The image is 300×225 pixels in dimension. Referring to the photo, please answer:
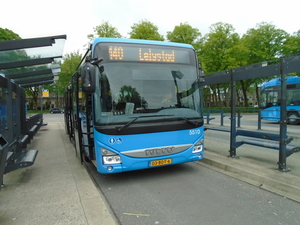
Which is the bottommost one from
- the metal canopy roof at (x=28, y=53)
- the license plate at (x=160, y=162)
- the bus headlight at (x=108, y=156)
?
the license plate at (x=160, y=162)

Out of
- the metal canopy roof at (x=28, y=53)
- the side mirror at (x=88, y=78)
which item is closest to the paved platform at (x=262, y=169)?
the side mirror at (x=88, y=78)

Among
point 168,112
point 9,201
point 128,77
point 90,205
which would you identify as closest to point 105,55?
point 128,77

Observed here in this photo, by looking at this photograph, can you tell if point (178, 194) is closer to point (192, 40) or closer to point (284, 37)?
point (192, 40)

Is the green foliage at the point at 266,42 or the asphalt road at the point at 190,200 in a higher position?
the green foliage at the point at 266,42

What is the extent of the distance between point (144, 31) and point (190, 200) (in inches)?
Result: 1089

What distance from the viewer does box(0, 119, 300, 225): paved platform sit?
3.44 metres

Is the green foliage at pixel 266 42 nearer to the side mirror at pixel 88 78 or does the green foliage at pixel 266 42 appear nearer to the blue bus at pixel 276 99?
the blue bus at pixel 276 99

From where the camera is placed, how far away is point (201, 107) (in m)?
5.31

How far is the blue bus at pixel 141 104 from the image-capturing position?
448 centimetres

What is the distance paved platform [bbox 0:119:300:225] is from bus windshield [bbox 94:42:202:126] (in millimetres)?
1478

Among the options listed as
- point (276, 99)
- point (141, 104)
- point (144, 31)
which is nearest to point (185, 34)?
point (144, 31)

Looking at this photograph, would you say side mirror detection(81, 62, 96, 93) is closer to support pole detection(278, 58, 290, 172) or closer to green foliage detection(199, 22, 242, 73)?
support pole detection(278, 58, 290, 172)

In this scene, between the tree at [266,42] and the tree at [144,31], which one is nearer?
the tree at [144,31]

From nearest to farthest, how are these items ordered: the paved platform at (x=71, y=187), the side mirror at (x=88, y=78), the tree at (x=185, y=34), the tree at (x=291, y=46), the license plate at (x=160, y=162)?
the paved platform at (x=71, y=187)
the side mirror at (x=88, y=78)
the license plate at (x=160, y=162)
the tree at (x=291, y=46)
the tree at (x=185, y=34)
